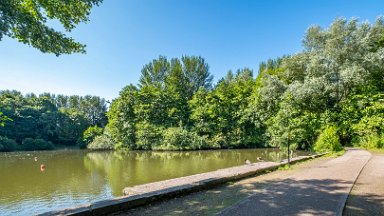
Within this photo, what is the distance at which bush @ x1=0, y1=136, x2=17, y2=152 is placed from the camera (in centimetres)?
4234

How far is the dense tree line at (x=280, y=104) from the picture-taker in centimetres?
1997

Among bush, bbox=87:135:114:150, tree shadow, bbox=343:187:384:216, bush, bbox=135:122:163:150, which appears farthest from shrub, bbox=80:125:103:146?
tree shadow, bbox=343:187:384:216

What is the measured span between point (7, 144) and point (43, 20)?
4780 cm

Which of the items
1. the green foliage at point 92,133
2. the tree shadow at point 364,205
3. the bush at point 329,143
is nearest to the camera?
the tree shadow at point 364,205

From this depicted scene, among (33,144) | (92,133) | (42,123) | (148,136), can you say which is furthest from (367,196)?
(42,123)

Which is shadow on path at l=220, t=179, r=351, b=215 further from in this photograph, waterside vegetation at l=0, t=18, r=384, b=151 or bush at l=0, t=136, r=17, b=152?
bush at l=0, t=136, r=17, b=152

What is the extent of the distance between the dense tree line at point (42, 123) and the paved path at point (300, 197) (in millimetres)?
46036

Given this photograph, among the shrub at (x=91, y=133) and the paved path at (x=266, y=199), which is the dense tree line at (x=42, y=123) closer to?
the shrub at (x=91, y=133)

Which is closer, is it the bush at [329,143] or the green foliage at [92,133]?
the bush at [329,143]

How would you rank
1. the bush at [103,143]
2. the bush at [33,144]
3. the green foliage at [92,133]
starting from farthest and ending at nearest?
the bush at [33,144] < the green foliage at [92,133] < the bush at [103,143]

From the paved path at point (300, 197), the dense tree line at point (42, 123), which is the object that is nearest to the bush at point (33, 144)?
the dense tree line at point (42, 123)

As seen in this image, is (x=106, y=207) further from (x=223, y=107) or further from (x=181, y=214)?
(x=223, y=107)

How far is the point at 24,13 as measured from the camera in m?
4.67

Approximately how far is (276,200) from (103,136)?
39.8 metres
